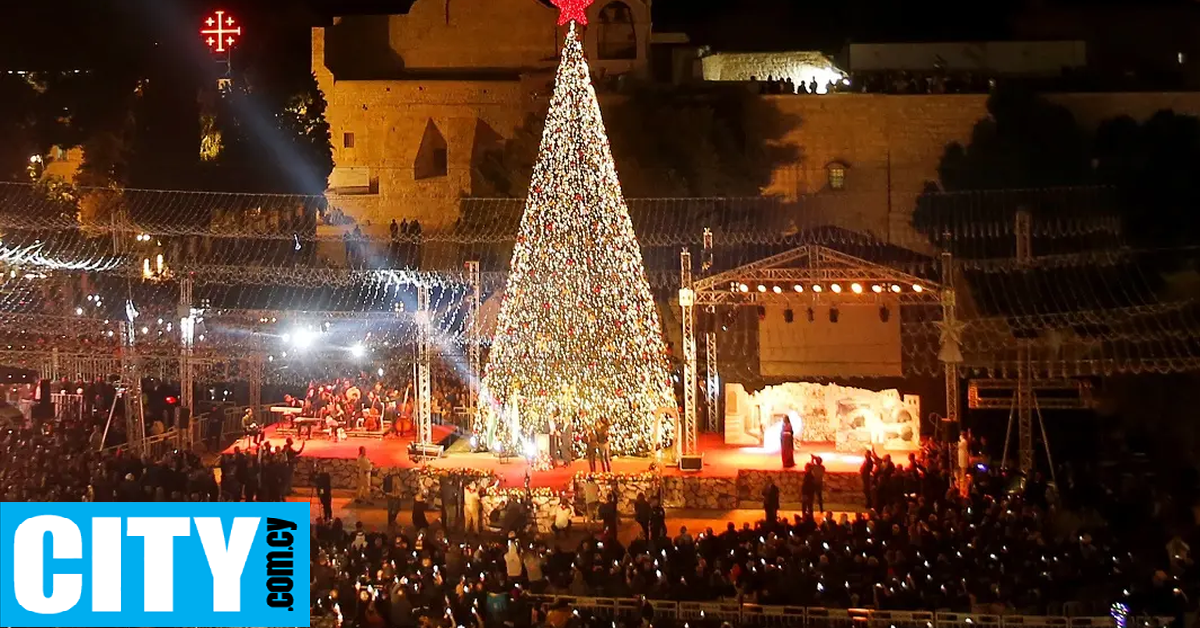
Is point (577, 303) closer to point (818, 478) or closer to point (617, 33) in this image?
point (818, 478)

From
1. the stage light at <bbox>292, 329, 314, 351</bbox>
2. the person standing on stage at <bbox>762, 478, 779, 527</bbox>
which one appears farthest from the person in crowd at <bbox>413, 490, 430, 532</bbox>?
the stage light at <bbox>292, 329, 314, 351</bbox>

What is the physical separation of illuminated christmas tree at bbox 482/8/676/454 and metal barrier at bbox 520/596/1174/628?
7.83 meters

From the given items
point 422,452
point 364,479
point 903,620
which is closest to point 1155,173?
point 422,452

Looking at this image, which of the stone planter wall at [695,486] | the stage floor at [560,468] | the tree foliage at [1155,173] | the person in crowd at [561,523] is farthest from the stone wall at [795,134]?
the person in crowd at [561,523]

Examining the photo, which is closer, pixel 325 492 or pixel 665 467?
pixel 325 492

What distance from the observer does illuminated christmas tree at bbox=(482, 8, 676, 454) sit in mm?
20219

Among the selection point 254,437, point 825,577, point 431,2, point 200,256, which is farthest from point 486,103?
point 825,577

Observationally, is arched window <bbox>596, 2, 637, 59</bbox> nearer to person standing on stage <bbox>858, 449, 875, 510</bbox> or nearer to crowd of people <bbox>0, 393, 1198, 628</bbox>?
person standing on stage <bbox>858, 449, 875, 510</bbox>

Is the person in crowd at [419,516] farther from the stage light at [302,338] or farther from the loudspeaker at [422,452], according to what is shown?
the stage light at [302,338]

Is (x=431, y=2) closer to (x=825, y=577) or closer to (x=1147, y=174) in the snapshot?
(x=1147, y=174)

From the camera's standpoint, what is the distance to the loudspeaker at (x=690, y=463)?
65.5ft

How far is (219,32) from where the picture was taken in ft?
119

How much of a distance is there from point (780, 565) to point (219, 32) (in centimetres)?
2794

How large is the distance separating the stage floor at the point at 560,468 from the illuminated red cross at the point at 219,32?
16.7 meters
